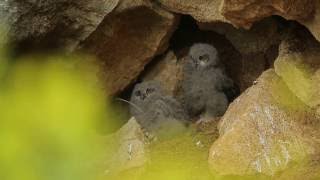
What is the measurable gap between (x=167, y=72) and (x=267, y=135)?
1.44 m

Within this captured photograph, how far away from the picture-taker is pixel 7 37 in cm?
404

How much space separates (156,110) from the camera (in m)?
4.58

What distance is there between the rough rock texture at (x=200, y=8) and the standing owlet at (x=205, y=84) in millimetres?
403

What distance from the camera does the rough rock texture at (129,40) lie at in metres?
4.57

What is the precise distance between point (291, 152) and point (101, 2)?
1692mm

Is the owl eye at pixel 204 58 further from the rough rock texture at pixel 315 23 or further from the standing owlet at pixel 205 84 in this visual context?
the rough rock texture at pixel 315 23

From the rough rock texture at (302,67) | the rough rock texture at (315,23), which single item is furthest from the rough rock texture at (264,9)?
the rough rock texture at (302,67)

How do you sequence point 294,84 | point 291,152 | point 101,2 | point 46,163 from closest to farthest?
point 46,163, point 291,152, point 294,84, point 101,2

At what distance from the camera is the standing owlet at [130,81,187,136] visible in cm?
447

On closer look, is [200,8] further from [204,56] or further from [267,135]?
[267,135]

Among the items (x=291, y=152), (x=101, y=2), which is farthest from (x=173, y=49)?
(x=291, y=152)

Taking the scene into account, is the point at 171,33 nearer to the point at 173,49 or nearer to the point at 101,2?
the point at 173,49

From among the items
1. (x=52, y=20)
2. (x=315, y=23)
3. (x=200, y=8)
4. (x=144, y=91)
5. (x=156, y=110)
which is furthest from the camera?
(x=144, y=91)

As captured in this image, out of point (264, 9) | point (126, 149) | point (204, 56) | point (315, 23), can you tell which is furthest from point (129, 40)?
point (315, 23)
